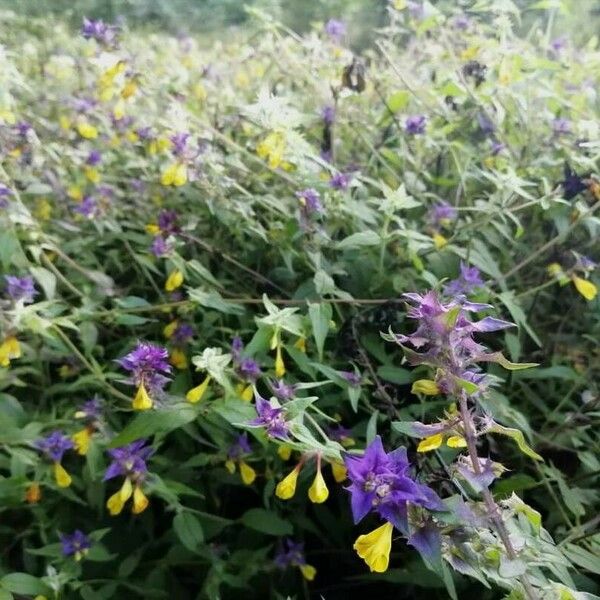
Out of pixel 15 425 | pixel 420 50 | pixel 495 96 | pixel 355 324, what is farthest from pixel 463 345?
pixel 420 50

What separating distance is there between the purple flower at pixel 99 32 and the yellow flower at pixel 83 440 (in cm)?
71

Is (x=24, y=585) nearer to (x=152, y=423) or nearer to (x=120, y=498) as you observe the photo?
(x=120, y=498)

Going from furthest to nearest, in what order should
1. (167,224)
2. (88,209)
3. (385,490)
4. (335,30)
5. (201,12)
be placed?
(201,12), (335,30), (88,209), (167,224), (385,490)

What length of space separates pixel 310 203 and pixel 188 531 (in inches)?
18.7

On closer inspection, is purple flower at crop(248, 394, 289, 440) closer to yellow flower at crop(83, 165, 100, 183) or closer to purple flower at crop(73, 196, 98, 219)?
purple flower at crop(73, 196, 98, 219)

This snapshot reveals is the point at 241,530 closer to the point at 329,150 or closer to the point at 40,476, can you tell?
the point at 40,476

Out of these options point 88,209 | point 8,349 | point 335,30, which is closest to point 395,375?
point 8,349

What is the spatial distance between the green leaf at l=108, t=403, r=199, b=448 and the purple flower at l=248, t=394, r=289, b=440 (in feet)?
0.54

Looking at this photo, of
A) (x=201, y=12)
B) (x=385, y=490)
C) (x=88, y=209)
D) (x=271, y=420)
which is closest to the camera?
(x=385, y=490)

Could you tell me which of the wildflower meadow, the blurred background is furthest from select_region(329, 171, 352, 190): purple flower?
the blurred background

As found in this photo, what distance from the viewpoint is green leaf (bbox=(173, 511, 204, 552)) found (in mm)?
969

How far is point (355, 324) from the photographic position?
1.05m

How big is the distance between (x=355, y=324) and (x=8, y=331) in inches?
18.4

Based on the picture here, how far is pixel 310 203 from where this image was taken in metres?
1.06
